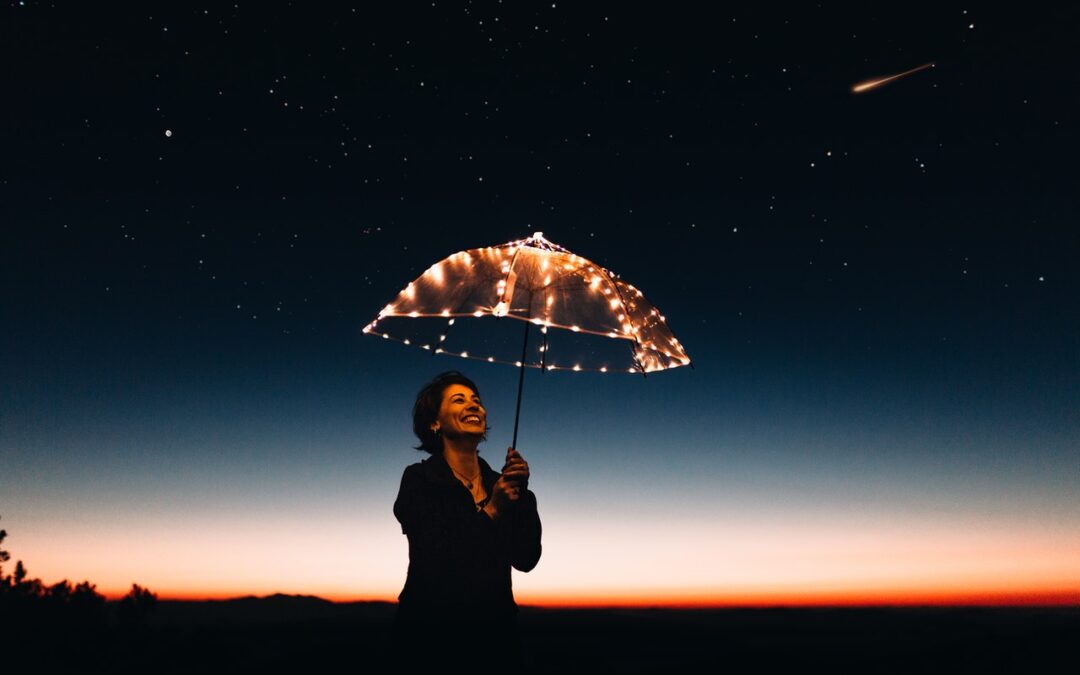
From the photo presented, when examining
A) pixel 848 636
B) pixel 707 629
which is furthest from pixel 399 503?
pixel 848 636

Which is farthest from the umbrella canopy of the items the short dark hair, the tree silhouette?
the tree silhouette

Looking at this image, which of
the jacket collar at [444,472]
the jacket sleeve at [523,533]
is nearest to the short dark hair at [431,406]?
the jacket collar at [444,472]

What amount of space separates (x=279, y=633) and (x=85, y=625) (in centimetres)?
1323

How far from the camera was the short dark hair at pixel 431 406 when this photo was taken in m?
4.16

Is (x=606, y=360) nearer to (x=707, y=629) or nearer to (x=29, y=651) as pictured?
(x=29, y=651)

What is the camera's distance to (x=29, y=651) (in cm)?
753

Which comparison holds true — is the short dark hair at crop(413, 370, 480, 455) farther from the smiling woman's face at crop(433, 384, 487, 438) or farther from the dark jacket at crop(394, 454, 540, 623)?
the dark jacket at crop(394, 454, 540, 623)

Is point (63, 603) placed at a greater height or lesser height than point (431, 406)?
lesser

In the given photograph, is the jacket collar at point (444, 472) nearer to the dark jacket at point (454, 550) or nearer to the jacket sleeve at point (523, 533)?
the dark jacket at point (454, 550)

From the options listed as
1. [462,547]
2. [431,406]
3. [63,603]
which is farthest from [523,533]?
[63,603]

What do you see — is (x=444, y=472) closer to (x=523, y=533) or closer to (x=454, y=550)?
(x=454, y=550)

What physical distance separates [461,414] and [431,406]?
1.04 feet

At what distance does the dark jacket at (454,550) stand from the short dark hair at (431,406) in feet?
1.27

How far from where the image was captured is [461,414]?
156 inches
